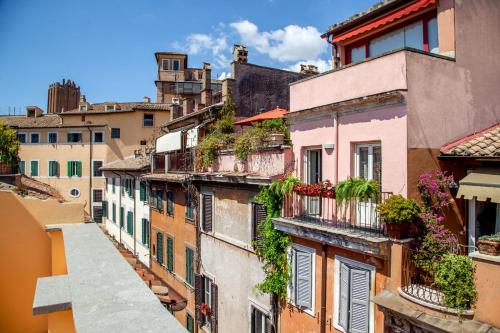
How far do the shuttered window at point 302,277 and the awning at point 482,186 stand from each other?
3.89 meters

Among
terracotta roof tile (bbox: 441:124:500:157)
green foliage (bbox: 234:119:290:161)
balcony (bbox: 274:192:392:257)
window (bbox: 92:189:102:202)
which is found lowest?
window (bbox: 92:189:102:202)

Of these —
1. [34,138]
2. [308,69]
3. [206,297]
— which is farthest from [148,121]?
[206,297]

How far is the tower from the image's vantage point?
70.2 meters

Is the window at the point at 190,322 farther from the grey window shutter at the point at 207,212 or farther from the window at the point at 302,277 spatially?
the window at the point at 302,277

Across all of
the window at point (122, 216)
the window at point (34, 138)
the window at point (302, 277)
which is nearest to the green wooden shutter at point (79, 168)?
the window at point (34, 138)

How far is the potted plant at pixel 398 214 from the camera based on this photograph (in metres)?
7.43

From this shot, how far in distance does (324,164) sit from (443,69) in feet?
11.1

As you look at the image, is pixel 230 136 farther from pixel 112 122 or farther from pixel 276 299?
pixel 112 122

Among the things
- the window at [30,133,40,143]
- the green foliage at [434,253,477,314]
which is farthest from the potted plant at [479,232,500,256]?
the window at [30,133,40,143]

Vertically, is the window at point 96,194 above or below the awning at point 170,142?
below

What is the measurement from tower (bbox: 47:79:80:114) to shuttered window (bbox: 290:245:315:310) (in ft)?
226

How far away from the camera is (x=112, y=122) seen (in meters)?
45.2

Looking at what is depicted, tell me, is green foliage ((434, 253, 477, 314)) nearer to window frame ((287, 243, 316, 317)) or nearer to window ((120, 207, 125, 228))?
window frame ((287, 243, 316, 317))

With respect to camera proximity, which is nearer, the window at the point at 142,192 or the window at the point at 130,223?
the window at the point at 142,192
